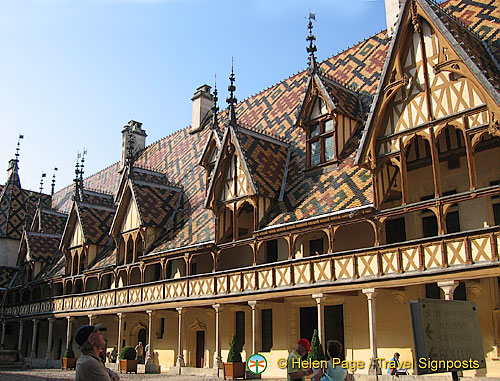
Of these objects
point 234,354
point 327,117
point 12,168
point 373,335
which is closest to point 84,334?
point 373,335

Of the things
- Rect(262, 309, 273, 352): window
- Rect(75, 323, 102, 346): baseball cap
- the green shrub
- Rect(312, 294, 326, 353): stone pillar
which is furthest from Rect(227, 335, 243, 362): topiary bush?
Rect(75, 323, 102, 346): baseball cap

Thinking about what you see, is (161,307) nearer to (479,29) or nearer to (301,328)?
(301,328)

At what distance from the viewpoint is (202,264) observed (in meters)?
26.0

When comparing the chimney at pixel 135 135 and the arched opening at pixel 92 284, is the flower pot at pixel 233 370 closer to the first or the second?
the arched opening at pixel 92 284

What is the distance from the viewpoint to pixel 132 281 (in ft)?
99.7

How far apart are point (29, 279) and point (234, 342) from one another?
84.8 feet

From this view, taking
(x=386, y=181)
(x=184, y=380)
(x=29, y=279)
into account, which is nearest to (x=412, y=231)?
(x=386, y=181)

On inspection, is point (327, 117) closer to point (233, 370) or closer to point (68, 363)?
point (233, 370)

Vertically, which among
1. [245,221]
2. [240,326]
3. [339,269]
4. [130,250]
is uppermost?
[245,221]

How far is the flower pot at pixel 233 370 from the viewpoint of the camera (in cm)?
1956

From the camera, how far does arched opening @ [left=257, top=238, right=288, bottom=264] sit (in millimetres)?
21812

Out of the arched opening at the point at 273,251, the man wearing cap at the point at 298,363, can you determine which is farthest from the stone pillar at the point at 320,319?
the man wearing cap at the point at 298,363

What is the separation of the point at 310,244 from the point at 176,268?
8984mm

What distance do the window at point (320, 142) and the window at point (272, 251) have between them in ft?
11.5
